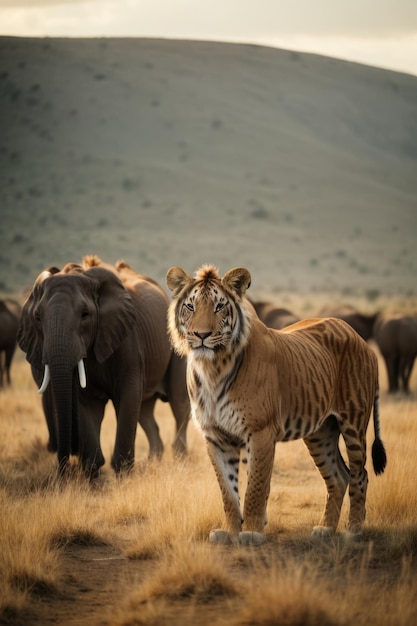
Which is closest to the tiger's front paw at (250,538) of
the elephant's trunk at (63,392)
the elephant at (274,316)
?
the elephant's trunk at (63,392)

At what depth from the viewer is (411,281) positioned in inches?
2441

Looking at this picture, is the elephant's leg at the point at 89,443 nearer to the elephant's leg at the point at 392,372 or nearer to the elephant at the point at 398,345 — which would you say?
the elephant's leg at the point at 392,372

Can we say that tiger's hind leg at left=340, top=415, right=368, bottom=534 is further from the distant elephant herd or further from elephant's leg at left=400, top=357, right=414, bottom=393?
elephant's leg at left=400, top=357, right=414, bottom=393

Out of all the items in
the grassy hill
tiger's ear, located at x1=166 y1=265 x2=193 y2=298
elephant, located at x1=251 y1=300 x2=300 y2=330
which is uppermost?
the grassy hill

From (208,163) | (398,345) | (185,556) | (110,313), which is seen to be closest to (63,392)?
(110,313)

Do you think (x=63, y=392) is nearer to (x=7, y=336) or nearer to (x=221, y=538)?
(x=221, y=538)

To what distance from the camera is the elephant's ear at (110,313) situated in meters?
10.8

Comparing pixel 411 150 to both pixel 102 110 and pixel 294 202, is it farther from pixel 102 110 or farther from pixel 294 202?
pixel 102 110

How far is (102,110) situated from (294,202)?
18.7m

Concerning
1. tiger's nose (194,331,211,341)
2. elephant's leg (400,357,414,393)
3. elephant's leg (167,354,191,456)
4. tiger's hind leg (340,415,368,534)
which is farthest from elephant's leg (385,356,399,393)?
tiger's nose (194,331,211,341)

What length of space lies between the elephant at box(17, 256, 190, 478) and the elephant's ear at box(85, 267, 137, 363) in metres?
0.01

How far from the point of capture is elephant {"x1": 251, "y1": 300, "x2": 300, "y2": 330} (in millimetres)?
20172

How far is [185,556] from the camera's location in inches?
268

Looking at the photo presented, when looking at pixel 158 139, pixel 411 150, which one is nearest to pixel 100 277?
pixel 158 139
